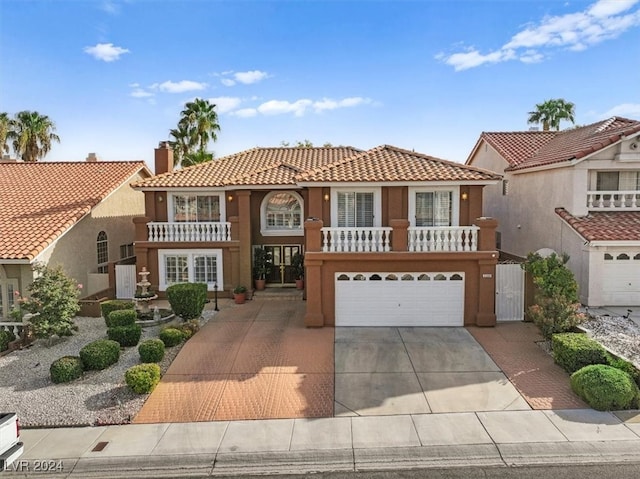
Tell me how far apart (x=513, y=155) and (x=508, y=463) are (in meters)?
19.0

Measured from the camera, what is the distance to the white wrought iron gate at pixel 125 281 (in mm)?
20109

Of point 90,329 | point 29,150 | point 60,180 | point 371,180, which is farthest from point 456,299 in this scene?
point 29,150

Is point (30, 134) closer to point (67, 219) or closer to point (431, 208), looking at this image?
point (67, 219)

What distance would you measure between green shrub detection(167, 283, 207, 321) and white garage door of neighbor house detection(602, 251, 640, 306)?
49.4 feet

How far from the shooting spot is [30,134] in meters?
39.5

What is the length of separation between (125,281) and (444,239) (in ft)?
46.6

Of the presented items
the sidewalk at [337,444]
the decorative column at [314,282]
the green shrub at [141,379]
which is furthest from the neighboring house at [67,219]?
the decorative column at [314,282]

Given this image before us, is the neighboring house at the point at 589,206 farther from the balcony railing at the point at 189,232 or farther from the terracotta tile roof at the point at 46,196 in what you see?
the terracotta tile roof at the point at 46,196

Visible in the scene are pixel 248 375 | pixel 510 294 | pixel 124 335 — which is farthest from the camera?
pixel 510 294

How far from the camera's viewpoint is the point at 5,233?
17.3 m

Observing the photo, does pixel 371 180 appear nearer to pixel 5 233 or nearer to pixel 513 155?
pixel 513 155

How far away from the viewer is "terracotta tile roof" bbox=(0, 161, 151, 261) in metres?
17.0

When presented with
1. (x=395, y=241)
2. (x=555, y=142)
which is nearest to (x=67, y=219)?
(x=395, y=241)

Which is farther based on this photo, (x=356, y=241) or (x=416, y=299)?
(x=356, y=241)
